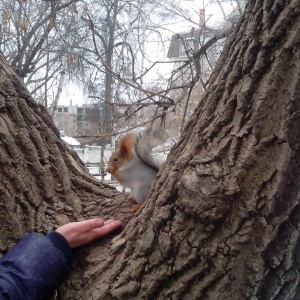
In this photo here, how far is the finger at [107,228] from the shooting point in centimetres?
95

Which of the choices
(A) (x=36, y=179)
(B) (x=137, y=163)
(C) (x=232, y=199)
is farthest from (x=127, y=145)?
(C) (x=232, y=199)

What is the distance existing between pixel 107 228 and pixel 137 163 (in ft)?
2.08

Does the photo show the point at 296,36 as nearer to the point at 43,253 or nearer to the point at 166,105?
the point at 43,253

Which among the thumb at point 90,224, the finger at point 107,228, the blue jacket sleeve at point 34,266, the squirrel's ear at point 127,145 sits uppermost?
the squirrel's ear at point 127,145

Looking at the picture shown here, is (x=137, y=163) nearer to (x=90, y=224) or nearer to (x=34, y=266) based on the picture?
(x=90, y=224)

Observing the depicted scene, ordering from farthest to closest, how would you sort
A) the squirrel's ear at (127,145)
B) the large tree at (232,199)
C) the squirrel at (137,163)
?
the squirrel's ear at (127,145), the squirrel at (137,163), the large tree at (232,199)

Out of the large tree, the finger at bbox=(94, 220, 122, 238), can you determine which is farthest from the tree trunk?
the large tree

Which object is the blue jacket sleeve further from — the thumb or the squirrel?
the squirrel

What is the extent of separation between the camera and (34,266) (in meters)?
0.83

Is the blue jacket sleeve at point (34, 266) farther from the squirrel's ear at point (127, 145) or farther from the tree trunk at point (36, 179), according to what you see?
the squirrel's ear at point (127, 145)

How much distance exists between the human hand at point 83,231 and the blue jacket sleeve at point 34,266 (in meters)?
0.02

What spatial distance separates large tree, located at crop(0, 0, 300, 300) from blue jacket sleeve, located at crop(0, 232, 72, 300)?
0.16 ft

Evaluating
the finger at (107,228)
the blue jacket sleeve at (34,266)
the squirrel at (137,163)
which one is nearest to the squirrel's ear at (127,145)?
the squirrel at (137,163)

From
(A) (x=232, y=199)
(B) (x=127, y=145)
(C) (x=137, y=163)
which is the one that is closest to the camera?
(A) (x=232, y=199)
